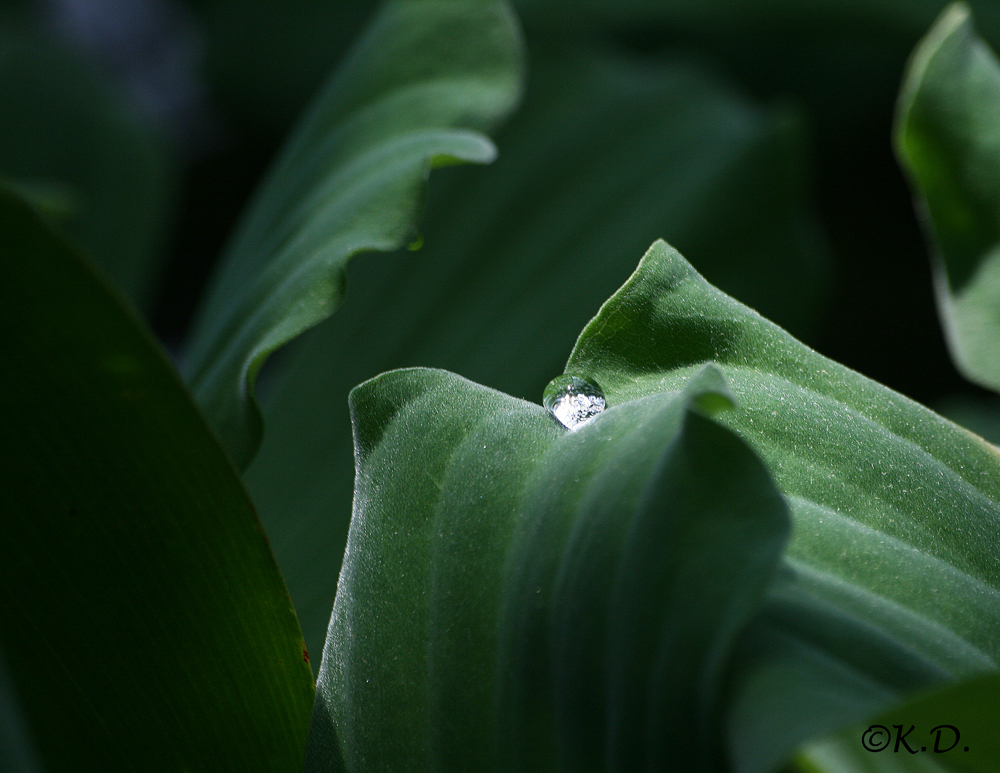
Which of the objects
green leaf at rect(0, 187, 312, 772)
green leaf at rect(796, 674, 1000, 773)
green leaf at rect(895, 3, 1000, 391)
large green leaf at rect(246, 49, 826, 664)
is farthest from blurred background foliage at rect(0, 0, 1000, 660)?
green leaf at rect(796, 674, 1000, 773)

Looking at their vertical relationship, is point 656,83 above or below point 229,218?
above

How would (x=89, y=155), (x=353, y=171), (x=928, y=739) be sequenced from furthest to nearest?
1. (x=89, y=155)
2. (x=353, y=171)
3. (x=928, y=739)

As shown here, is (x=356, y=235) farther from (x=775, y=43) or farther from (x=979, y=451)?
(x=775, y=43)

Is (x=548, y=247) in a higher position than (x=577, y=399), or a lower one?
lower

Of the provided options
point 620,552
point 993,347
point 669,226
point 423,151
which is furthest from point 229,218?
point 620,552

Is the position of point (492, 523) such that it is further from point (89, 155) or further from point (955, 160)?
point (89, 155)

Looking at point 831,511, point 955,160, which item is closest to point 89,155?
point 955,160
